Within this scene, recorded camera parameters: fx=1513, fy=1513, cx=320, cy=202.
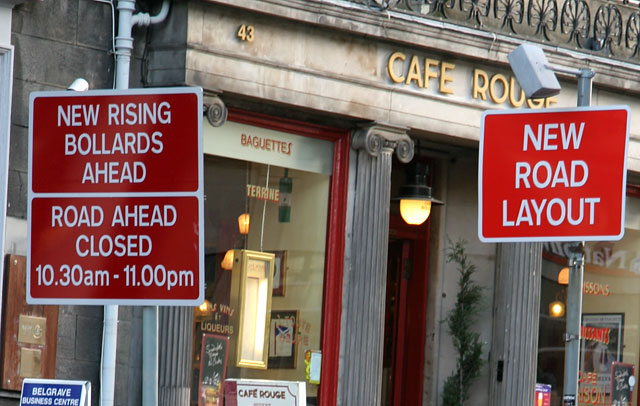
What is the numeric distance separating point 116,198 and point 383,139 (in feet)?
28.0

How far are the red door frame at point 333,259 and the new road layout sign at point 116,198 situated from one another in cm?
804

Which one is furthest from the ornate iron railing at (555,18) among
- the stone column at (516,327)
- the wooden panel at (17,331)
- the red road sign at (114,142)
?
the red road sign at (114,142)

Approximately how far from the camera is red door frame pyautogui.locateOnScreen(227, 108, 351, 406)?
14.4 m

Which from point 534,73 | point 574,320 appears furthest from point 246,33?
point 574,320

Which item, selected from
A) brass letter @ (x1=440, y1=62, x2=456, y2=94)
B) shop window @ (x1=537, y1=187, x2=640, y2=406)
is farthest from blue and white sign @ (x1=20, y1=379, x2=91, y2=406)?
Answer: shop window @ (x1=537, y1=187, x2=640, y2=406)

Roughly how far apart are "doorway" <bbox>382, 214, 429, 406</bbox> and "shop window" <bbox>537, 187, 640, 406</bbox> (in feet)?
4.65

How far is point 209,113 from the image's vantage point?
13180 mm

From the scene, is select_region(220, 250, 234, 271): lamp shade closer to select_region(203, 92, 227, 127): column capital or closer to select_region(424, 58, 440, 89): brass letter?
select_region(203, 92, 227, 127): column capital

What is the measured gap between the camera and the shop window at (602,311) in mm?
16750

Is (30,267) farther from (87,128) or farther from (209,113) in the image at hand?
(209,113)

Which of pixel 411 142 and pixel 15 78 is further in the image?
pixel 411 142

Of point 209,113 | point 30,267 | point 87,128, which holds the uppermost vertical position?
point 209,113

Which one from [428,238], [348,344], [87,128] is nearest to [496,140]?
[87,128]

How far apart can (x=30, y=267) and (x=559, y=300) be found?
11316 mm
